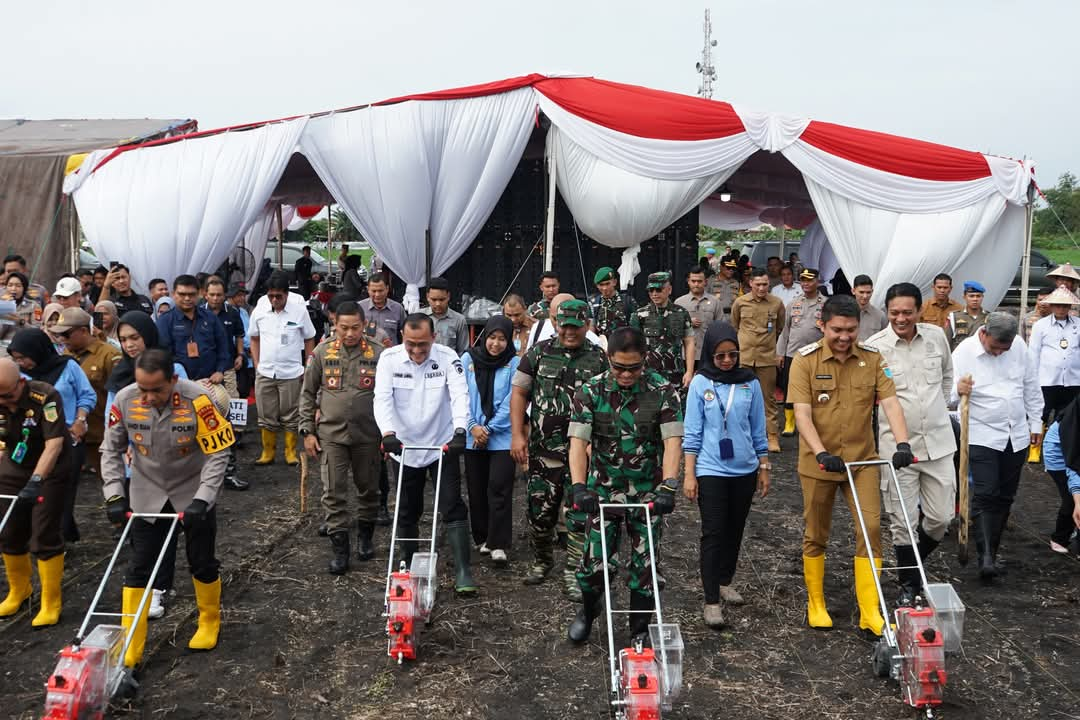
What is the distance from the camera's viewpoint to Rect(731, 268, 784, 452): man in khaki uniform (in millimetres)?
9492

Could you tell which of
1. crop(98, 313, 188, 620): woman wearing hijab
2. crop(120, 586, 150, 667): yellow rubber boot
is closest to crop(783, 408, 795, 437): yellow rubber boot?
crop(98, 313, 188, 620): woman wearing hijab

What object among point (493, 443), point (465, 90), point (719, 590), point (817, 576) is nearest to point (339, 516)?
point (493, 443)

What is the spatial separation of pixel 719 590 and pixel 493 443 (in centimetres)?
176

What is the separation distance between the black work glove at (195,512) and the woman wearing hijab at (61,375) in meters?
1.47

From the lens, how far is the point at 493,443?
20.2 ft

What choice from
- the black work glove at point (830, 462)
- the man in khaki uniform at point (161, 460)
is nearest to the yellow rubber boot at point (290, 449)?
the man in khaki uniform at point (161, 460)

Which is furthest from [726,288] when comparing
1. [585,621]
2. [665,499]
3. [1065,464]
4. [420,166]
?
[665,499]

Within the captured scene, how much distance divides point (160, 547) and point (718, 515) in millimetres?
3041

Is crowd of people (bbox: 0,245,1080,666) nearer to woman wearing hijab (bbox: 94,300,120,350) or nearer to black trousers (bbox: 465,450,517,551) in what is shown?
black trousers (bbox: 465,450,517,551)

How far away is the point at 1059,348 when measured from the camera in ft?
27.6

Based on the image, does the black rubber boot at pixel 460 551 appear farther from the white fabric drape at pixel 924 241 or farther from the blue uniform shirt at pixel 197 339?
the white fabric drape at pixel 924 241

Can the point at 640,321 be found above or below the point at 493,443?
above

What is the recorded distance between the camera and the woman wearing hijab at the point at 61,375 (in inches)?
224

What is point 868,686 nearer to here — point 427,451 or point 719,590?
point 719,590
